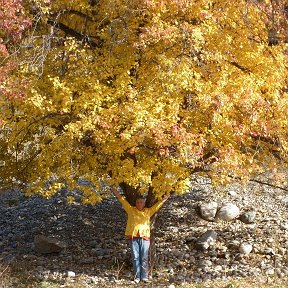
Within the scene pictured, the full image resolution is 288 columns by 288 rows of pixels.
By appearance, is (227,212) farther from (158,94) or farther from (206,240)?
(158,94)

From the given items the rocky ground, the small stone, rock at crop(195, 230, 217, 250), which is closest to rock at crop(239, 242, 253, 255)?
the rocky ground

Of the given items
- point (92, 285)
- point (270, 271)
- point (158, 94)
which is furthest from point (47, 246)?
point (158, 94)

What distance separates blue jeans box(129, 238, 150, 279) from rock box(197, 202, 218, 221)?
684 cm

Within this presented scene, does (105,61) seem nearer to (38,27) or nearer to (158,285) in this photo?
(38,27)

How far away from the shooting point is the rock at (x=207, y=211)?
60.8 feet

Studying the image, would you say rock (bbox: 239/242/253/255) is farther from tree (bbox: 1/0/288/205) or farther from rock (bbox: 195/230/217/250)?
tree (bbox: 1/0/288/205)

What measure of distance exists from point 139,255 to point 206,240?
180 inches

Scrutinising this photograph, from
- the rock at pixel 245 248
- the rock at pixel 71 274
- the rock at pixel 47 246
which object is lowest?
the rock at pixel 71 274

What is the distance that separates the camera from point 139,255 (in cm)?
1185

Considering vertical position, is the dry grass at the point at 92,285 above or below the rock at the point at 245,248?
below

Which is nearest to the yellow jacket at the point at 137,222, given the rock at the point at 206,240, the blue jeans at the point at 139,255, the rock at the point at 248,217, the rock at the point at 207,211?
the blue jeans at the point at 139,255

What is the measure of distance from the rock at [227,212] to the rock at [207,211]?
18 cm

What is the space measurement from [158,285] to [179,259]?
3.35 metres

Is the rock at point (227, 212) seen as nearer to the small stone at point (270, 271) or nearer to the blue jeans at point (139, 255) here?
the small stone at point (270, 271)
